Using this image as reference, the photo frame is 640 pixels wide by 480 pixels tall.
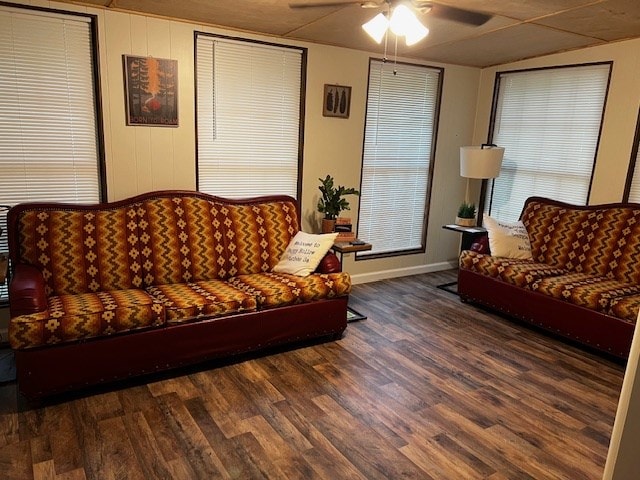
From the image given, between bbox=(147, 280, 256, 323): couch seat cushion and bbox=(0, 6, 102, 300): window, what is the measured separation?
3.33 feet

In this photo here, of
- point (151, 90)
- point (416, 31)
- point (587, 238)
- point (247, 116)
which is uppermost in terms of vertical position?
point (416, 31)

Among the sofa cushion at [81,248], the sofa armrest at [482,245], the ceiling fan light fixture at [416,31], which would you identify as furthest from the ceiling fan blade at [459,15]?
the sofa cushion at [81,248]

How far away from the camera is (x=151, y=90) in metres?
3.42

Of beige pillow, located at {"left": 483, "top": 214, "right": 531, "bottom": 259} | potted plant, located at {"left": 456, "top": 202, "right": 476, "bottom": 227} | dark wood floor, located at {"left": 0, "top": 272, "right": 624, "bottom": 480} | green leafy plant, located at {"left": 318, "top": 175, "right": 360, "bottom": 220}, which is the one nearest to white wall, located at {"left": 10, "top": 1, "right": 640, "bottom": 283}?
green leafy plant, located at {"left": 318, "top": 175, "right": 360, "bottom": 220}

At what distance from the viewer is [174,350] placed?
9.06 ft

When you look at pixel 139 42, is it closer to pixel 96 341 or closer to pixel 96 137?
pixel 96 137

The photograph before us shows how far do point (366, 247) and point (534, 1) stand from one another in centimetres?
205

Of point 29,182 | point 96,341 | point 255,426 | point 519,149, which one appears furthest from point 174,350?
point 519,149

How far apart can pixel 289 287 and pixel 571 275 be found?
2.30 m

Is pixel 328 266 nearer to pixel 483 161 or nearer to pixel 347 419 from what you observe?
pixel 347 419

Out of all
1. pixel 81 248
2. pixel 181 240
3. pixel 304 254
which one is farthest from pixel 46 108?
pixel 304 254

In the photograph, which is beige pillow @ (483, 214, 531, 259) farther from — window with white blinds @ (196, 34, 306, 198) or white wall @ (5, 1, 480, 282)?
window with white blinds @ (196, 34, 306, 198)

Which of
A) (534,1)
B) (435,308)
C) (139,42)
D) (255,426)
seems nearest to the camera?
(255,426)

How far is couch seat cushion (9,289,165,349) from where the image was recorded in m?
2.33
